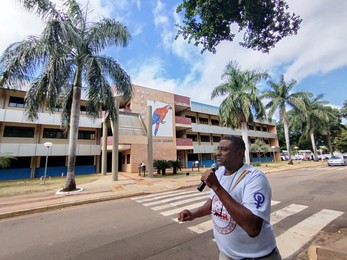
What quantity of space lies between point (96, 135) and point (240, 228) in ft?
81.1

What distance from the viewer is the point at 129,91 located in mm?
11508

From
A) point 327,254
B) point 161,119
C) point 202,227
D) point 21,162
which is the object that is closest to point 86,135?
point 21,162

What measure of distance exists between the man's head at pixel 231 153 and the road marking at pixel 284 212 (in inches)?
166

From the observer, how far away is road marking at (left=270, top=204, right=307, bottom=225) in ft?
17.3

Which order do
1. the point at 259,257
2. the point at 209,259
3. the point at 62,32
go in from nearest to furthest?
the point at 259,257 < the point at 209,259 < the point at 62,32

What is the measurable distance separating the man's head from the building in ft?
46.4

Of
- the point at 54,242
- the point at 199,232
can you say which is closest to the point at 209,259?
the point at 199,232

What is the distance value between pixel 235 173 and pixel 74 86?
11.4m

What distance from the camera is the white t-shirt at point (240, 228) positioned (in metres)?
1.53

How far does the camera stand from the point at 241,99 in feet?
62.0

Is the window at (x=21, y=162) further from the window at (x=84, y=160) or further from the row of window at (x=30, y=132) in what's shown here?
the window at (x=84, y=160)

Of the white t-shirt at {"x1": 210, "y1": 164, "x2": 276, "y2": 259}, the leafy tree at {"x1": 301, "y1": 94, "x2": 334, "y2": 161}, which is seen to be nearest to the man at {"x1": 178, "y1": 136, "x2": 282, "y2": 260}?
the white t-shirt at {"x1": 210, "y1": 164, "x2": 276, "y2": 259}

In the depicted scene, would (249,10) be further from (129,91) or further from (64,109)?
(64,109)

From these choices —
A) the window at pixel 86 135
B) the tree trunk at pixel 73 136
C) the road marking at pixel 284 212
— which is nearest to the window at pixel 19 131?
the window at pixel 86 135
